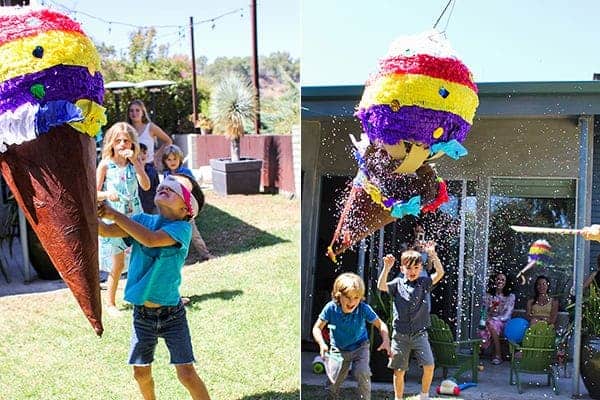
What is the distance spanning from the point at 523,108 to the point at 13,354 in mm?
1955

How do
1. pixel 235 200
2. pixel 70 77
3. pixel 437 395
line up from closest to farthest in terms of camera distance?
pixel 70 77 < pixel 437 395 < pixel 235 200

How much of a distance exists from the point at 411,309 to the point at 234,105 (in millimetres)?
1510

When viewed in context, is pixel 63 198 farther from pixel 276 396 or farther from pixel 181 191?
pixel 276 396

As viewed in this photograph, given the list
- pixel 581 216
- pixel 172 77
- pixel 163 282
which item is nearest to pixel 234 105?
pixel 172 77

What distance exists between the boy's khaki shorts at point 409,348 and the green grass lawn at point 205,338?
347 mm

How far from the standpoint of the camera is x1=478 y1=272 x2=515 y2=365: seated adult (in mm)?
2898

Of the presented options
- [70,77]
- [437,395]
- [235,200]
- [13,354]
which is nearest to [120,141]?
[70,77]

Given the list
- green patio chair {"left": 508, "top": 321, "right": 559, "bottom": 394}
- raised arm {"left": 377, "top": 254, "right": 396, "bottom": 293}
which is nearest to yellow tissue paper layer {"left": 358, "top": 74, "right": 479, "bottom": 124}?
raised arm {"left": 377, "top": 254, "right": 396, "bottom": 293}

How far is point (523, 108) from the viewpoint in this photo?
8.69ft

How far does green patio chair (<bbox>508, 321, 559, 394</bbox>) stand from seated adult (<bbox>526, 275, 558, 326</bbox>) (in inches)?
6.0

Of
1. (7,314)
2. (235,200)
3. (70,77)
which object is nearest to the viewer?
(70,77)

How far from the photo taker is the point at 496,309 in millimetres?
2969

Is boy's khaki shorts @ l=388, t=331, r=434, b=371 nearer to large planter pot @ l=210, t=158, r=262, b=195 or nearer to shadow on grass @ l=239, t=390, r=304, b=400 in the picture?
shadow on grass @ l=239, t=390, r=304, b=400

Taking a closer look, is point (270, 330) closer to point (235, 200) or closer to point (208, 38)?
point (235, 200)
